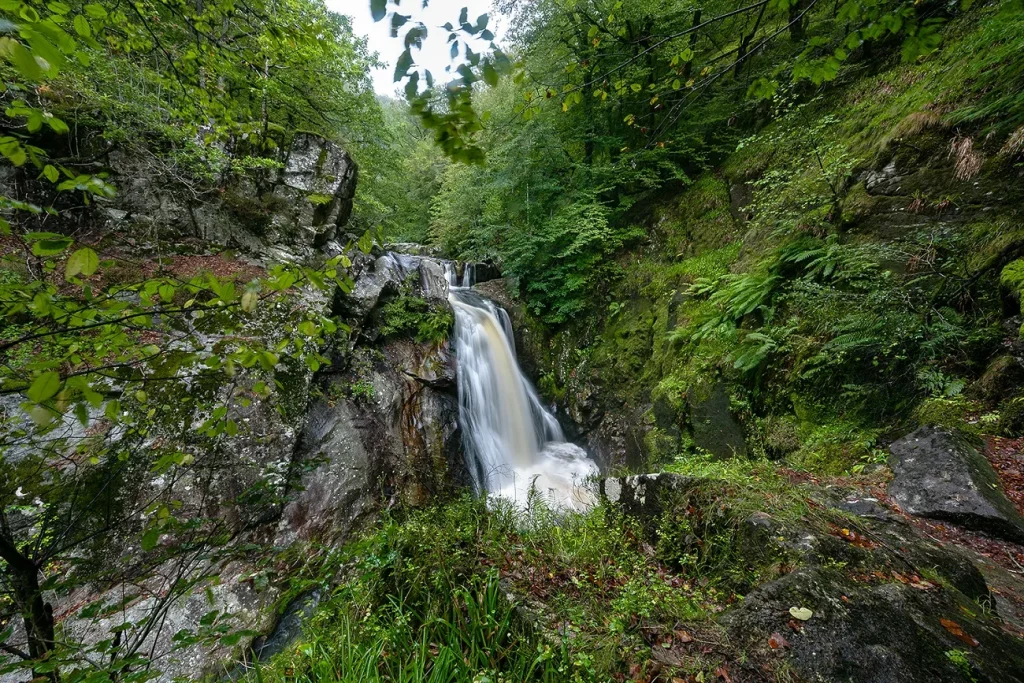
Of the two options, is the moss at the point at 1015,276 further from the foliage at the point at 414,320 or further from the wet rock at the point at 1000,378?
the foliage at the point at 414,320

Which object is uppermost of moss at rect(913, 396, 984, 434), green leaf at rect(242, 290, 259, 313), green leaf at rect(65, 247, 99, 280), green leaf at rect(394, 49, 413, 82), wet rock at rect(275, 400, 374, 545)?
green leaf at rect(394, 49, 413, 82)

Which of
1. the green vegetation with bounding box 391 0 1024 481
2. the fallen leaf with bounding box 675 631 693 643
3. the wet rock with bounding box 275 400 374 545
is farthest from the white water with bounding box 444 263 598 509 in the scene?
the fallen leaf with bounding box 675 631 693 643

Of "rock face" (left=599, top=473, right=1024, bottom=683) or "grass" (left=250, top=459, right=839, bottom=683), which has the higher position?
"rock face" (left=599, top=473, right=1024, bottom=683)

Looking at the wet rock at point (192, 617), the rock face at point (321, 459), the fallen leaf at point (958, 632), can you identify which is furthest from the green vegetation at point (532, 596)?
the wet rock at point (192, 617)

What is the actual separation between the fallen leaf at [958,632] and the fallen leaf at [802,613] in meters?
0.58

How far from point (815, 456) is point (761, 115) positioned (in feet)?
27.3

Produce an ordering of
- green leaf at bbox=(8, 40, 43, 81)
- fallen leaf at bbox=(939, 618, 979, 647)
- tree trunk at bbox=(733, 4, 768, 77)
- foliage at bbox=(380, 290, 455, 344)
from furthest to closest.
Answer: foliage at bbox=(380, 290, 455, 344)
fallen leaf at bbox=(939, 618, 979, 647)
tree trunk at bbox=(733, 4, 768, 77)
green leaf at bbox=(8, 40, 43, 81)

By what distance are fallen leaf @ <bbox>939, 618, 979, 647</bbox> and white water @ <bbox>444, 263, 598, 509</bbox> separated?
4.82m

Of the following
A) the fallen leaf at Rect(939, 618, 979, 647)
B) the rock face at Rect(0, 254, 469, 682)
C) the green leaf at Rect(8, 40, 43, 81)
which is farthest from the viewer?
the rock face at Rect(0, 254, 469, 682)

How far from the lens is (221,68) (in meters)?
3.00

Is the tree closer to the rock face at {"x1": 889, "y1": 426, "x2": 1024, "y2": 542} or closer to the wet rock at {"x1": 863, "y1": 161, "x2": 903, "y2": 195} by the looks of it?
the rock face at {"x1": 889, "y1": 426, "x2": 1024, "y2": 542}

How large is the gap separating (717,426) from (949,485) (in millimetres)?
2366

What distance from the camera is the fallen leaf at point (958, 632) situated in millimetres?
1729

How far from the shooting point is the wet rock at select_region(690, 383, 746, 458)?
4961mm
